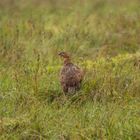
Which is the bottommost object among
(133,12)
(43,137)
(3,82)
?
(43,137)

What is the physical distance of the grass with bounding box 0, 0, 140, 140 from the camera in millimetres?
5637

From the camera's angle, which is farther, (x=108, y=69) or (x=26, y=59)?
(x=26, y=59)

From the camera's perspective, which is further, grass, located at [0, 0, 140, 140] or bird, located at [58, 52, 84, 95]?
bird, located at [58, 52, 84, 95]

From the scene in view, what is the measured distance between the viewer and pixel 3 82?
6914mm

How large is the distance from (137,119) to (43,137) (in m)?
0.92

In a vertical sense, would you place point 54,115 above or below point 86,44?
below

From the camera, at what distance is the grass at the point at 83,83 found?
564cm

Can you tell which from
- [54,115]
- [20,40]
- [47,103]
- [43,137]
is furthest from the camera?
[20,40]

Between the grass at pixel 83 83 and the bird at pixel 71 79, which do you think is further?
the bird at pixel 71 79

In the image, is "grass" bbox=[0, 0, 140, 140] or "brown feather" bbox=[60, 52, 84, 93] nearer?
"grass" bbox=[0, 0, 140, 140]

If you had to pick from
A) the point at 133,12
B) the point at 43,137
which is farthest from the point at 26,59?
the point at 133,12

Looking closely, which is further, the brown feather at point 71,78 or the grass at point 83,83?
the brown feather at point 71,78

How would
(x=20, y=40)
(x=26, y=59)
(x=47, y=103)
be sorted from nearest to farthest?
(x=47, y=103) < (x=26, y=59) < (x=20, y=40)

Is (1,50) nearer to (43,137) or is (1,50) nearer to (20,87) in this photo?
(20,87)
